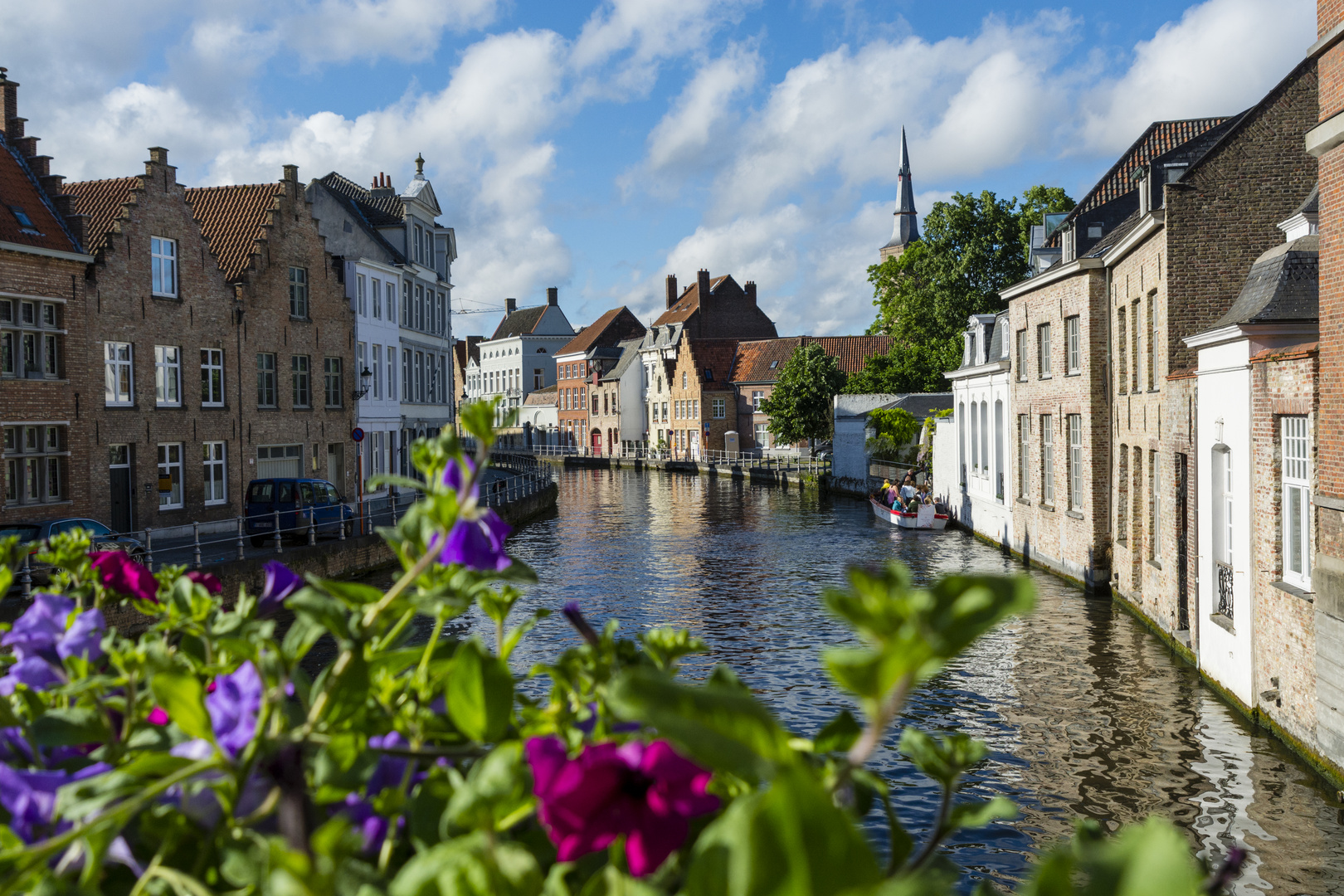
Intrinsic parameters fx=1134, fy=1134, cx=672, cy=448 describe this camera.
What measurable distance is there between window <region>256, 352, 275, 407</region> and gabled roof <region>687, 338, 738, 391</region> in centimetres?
4813

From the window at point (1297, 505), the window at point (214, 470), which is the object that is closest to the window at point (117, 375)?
the window at point (214, 470)

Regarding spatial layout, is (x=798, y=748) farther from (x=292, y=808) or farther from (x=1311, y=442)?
(x=1311, y=442)

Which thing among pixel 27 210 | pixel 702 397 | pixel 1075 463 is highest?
pixel 27 210

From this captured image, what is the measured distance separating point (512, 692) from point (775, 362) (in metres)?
73.0

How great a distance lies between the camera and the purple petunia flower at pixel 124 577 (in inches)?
94.0

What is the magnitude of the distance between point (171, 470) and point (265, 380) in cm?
434

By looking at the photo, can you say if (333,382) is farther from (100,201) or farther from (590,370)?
(590,370)

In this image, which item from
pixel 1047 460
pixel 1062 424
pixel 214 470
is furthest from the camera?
pixel 214 470

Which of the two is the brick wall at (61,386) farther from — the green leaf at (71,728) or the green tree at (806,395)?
the green tree at (806,395)

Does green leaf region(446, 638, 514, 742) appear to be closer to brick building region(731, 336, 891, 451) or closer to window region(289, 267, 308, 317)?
window region(289, 267, 308, 317)

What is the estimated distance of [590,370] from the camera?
90.9 meters

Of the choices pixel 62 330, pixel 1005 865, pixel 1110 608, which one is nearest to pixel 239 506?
pixel 62 330

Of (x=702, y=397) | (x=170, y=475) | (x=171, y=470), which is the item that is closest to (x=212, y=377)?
(x=171, y=470)

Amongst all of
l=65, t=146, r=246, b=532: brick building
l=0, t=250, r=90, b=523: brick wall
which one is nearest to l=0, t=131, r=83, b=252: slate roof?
l=0, t=250, r=90, b=523: brick wall
